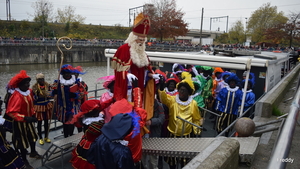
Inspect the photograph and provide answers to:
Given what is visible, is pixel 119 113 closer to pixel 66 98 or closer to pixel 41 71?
pixel 66 98

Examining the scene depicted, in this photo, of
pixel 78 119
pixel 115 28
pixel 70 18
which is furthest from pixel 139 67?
pixel 70 18

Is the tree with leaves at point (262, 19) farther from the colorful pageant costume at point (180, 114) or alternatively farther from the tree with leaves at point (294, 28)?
the colorful pageant costume at point (180, 114)

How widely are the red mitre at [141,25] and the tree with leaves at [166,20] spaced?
129 feet

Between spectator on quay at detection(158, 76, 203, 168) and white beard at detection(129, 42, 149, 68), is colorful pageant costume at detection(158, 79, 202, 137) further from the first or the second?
white beard at detection(129, 42, 149, 68)

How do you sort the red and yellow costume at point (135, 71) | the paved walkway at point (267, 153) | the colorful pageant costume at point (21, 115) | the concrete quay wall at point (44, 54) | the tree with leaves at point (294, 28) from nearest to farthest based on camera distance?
the paved walkway at point (267, 153), the red and yellow costume at point (135, 71), the colorful pageant costume at point (21, 115), the concrete quay wall at point (44, 54), the tree with leaves at point (294, 28)

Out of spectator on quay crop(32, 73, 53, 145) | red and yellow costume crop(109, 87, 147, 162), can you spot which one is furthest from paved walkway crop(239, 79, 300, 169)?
spectator on quay crop(32, 73, 53, 145)

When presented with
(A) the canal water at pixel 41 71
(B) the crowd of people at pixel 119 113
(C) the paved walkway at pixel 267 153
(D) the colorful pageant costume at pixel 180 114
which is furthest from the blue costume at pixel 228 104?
(A) the canal water at pixel 41 71

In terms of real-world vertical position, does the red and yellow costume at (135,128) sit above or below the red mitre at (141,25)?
below

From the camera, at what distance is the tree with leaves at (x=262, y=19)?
152 feet

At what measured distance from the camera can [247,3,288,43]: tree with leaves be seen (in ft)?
152

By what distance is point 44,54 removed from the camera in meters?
31.7

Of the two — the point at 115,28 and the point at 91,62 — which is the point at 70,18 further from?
the point at 91,62

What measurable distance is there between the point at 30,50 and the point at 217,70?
28034 millimetres

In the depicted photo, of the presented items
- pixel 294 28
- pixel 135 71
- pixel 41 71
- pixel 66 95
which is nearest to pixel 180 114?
pixel 135 71
